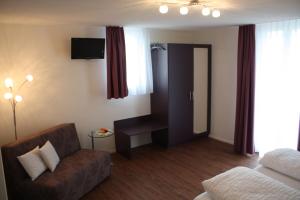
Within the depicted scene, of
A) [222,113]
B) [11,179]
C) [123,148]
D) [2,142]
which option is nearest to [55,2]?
[11,179]

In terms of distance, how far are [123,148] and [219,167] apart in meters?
1.68

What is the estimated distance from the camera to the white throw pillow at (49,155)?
3.03m

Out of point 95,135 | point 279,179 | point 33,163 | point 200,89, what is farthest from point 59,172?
point 200,89

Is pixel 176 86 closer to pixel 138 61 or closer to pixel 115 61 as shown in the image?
pixel 138 61

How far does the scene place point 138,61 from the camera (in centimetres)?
445

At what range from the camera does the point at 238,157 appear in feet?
14.1

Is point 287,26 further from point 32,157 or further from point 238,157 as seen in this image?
point 32,157

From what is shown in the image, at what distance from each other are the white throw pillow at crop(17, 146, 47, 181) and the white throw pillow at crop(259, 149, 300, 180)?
8.80ft

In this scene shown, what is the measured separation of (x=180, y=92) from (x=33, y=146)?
2.73 metres

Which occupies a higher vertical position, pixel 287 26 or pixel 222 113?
pixel 287 26

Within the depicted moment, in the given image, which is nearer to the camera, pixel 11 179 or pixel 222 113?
pixel 11 179

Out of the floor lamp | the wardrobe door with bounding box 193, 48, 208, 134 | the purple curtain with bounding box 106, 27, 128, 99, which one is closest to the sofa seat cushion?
the floor lamp

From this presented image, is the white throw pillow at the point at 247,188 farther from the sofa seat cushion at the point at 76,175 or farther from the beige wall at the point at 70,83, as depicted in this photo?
A: the beige wall at the point at 70,83

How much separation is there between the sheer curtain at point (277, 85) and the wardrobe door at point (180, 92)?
1234mm
